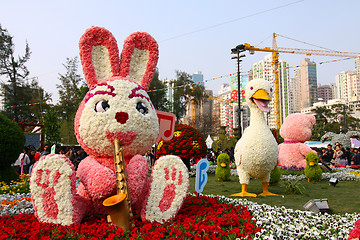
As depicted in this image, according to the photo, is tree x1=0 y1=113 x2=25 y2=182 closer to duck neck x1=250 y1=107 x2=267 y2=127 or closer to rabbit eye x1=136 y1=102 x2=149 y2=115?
rabbit eye x1=136 y1=102 x2=149 y2=115

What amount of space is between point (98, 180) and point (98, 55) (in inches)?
76.3

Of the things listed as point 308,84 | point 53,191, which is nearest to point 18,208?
point 53,191

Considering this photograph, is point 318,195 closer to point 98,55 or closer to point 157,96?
point 98,55

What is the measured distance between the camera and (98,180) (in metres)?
3.66

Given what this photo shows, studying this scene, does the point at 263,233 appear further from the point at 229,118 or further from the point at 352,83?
the point at 352,83

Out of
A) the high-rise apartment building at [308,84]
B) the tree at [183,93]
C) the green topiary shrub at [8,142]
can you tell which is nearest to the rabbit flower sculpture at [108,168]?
the green topiary shrub at [8,142]

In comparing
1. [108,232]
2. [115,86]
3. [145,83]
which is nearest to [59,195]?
[108,232]

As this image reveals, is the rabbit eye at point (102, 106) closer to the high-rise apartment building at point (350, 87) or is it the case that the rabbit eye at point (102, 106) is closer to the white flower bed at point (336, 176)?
the white flower bed at point (336, 176)

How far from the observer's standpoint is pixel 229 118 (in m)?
55.9

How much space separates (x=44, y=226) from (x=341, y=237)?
3456 millimetres

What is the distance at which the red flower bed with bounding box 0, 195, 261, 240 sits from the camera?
329 cm

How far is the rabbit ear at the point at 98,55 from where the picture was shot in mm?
4414

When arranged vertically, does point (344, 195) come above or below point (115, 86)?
below

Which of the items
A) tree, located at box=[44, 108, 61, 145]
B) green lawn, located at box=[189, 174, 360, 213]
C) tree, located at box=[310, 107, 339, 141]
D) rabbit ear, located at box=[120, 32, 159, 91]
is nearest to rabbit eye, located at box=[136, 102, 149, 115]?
rabbit ear, located at box=[120, 32, 159, 91]
